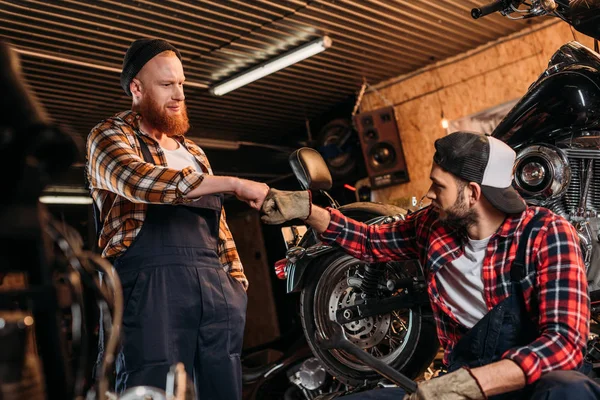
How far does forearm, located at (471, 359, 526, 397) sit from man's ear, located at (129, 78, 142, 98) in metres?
1.50

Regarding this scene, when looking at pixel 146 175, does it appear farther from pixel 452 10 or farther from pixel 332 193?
pixel 332 193

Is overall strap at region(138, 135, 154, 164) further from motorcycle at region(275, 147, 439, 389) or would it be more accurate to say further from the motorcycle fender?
the motorcycle fender

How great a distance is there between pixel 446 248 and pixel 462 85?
6.52 meters

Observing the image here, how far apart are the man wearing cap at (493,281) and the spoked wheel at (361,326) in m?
1.03

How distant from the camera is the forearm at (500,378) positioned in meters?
1.76

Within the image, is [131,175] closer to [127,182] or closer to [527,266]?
[127,182]

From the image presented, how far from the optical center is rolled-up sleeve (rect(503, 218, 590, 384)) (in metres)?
1.79

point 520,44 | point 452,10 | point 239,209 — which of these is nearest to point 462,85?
point 520,44

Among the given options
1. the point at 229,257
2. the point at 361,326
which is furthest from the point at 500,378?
the point at 361,326

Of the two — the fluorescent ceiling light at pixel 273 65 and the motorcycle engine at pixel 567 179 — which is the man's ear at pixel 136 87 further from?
the fluorescent ceiling light at pixel 273 65

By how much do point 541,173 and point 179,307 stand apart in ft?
5.80

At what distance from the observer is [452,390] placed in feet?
5.76

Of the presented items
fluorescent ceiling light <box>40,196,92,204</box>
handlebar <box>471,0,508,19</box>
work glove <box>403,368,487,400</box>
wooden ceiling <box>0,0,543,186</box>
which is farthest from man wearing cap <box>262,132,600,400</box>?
fluorescent ceiling light <box>40,196,92,204</box>

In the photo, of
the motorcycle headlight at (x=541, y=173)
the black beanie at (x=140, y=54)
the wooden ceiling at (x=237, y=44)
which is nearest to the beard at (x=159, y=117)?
the black beanie at (x=140, y=54)
